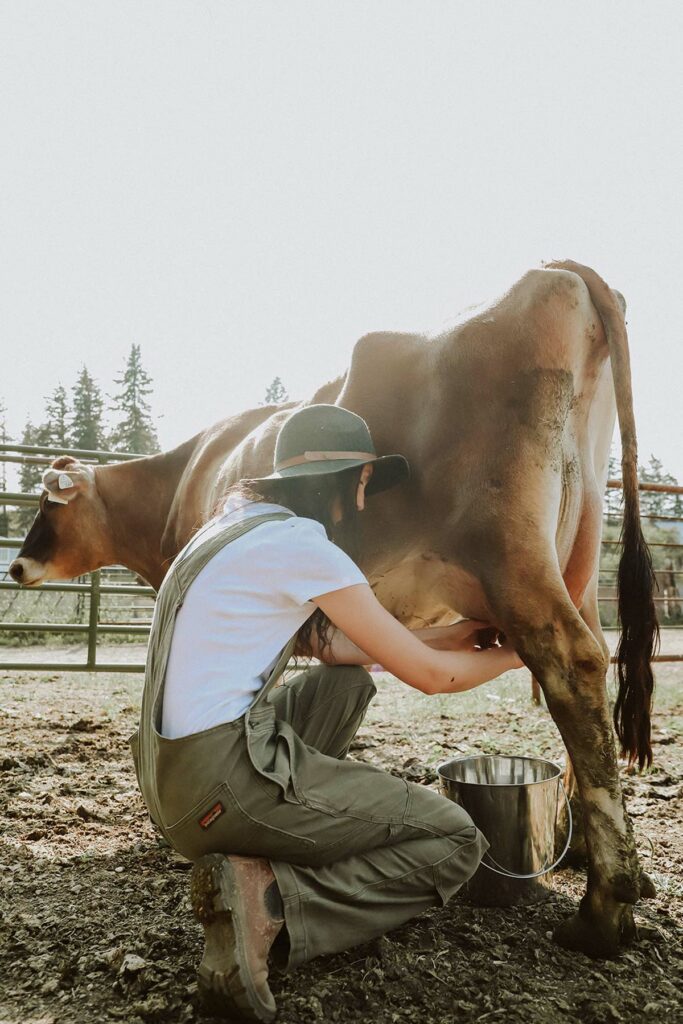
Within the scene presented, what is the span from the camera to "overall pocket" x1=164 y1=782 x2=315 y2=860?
1.86m

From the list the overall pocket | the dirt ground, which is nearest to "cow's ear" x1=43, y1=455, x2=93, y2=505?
the dirt ground

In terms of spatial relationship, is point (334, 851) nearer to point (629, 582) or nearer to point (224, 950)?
point (224, 950)

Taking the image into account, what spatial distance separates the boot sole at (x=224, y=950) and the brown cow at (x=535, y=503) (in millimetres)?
1005

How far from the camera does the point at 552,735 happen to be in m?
4.89

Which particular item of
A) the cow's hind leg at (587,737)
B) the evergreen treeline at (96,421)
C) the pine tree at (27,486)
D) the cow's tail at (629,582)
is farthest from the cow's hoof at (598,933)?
the evergreen treeline at (96,421)

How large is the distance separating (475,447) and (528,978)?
1.64 m

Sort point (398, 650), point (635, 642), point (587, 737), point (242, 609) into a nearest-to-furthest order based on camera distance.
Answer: point (242, 609) → point (398, 650) → point (587, 737) → point (635, 642)

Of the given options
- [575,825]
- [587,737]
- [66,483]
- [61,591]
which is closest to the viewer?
[587,737]

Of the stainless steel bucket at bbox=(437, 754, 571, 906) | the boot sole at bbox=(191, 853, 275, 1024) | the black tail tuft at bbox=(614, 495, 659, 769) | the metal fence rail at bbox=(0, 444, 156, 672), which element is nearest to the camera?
the boot sole at bbox=(191, 853, 275, 1024)

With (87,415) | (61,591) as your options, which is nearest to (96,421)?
(87,415)

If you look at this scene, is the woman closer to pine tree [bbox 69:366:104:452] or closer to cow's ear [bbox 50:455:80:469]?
cow's ear [bbox 50:455:80:469]

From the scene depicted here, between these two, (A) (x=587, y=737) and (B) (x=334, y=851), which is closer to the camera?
(B) (x=334, y=851)

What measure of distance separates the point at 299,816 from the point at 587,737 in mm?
1008

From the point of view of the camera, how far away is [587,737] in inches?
94.3
